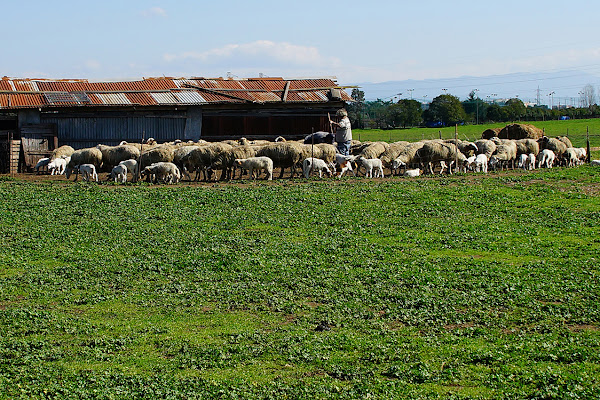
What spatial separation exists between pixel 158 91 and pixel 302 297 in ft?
100

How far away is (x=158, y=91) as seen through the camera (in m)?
41.2

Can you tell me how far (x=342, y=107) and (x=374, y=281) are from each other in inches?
1184

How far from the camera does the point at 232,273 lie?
14.3 m

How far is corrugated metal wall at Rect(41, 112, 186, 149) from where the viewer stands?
38750 mm

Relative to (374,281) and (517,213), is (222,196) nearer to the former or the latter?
→ (517,213)

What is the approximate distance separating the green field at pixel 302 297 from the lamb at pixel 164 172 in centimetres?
487

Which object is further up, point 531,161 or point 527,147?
point 527,147

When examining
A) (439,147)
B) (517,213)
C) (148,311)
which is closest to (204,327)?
(148,311)

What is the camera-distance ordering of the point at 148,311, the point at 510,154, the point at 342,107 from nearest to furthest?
1. the point at 148,311
2. the point at 510,154
3. the point at 342,107

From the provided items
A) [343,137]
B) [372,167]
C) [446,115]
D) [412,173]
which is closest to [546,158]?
[412,173]

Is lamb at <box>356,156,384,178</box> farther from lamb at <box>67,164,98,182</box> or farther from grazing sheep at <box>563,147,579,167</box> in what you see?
grazing sheep at <box>563,147,579,167</box>

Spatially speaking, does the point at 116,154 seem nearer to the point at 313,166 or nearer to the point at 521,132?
the point at 313,166

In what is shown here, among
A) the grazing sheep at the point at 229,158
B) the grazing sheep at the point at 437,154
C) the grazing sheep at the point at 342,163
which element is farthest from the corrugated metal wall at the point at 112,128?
the grazing sheep at the point at 437,154

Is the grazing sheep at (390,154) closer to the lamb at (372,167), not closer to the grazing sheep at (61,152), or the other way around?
the lamb at (372,167)
